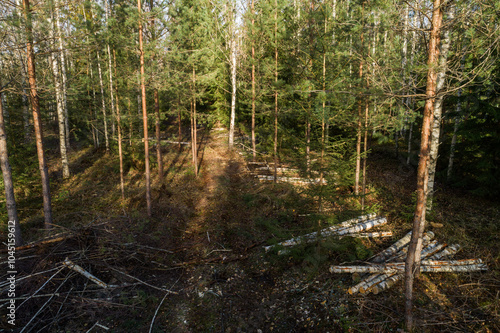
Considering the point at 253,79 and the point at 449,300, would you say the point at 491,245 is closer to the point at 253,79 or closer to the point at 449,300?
the point at 449,300

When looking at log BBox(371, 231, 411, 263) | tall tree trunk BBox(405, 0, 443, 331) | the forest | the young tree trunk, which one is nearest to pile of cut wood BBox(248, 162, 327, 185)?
the forest

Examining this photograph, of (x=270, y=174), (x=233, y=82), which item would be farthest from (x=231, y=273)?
(x=233, y=82)

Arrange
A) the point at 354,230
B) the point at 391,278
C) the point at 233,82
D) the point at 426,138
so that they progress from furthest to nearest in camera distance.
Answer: the point at 233,82
the point at 354,230
the point at 391,278
the point at 426,138

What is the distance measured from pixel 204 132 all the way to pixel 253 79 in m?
13.3

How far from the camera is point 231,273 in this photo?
845 cm

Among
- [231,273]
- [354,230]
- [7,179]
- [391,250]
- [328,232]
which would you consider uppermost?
[7,179]

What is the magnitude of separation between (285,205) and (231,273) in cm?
477

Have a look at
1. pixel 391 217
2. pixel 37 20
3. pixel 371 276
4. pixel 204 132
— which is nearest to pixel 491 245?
pixel 391 217

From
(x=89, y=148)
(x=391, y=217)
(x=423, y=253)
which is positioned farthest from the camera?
(x=89, y=148)

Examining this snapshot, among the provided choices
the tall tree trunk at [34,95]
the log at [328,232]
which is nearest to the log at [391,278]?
the log at [328,232]

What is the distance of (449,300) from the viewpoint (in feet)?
19.8

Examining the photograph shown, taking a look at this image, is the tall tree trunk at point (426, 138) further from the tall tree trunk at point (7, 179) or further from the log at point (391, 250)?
the tall tree trunk at point (7, 179)

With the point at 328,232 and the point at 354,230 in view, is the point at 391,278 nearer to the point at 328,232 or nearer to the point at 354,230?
the point at 328,232

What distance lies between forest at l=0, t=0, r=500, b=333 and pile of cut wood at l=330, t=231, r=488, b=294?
46 mm
